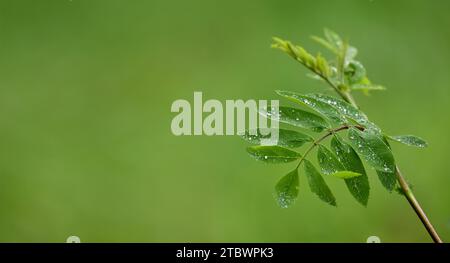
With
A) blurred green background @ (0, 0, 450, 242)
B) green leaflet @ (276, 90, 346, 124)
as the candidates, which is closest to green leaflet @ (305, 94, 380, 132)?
green leaflet @ (276, 90, 346, 124)

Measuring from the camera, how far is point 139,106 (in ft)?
8.29

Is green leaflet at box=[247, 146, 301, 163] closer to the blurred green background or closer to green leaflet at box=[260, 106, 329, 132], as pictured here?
green leaflet at box=[260, 106, 329, 132]

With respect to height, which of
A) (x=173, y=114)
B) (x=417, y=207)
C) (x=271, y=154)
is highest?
(x=173, y=114)

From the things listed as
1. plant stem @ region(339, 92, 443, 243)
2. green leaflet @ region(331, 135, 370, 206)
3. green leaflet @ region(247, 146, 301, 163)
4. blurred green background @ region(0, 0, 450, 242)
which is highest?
blurred green background @ region(0, 0, 450, 242)

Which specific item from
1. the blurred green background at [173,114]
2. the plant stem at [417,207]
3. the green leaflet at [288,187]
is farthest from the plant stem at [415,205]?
the blurred green background at [173,114]

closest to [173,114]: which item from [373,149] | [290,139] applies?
[290,139]

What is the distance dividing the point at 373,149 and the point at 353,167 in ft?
0.12

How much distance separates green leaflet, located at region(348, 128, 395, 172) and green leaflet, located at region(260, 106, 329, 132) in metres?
0.05

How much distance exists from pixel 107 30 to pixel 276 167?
1.09 m

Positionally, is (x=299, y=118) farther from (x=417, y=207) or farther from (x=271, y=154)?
(x=417, y=207)

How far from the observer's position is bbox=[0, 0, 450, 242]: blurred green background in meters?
2.13

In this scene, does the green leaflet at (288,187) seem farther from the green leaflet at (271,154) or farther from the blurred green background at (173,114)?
the blurred green background at (173,114)

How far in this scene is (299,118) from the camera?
650 mm

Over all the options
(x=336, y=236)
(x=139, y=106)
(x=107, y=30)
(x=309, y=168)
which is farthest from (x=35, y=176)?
(x=309, y=168)
